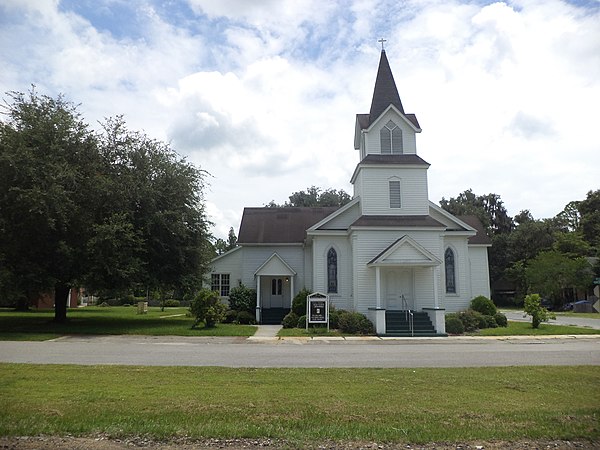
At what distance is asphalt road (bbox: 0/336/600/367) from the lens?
44.1 ft

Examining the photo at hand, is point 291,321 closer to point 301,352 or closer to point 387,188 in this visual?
point 387,188

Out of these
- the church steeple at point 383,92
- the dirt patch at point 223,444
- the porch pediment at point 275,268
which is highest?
the church steeple at point 383,92

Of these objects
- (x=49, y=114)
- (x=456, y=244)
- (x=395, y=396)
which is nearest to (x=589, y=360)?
(x=395, y=396)

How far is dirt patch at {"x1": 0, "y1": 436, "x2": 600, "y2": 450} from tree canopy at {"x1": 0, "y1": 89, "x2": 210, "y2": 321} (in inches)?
698

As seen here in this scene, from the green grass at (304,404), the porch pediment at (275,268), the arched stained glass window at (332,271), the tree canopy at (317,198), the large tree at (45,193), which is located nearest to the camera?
the green grass at (304,404)

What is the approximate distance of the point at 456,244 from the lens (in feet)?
99.0

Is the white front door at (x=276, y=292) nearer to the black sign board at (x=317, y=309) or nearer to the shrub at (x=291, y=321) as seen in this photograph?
the shrub at (x=291, y=321)

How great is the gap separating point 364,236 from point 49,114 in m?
17.5

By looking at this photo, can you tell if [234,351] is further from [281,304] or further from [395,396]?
A: [281,304]

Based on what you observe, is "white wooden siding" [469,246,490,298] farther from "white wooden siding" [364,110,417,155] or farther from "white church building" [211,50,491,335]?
"white wooden siding" [364,110,417,155]

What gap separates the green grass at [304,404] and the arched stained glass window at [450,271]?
18311mm

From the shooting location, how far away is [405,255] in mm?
25859

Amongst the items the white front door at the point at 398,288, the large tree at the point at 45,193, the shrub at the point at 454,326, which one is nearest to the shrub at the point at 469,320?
the shrub at the point at 454,326

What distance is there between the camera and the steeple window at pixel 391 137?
2970 centimetres
